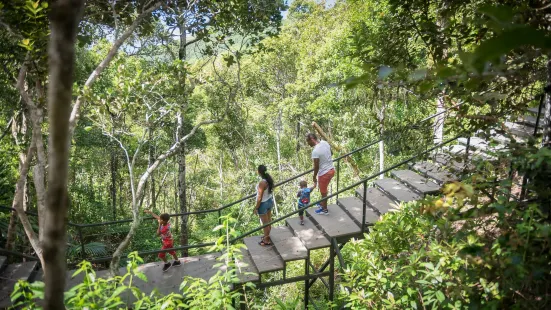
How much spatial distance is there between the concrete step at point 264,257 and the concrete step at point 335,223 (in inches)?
31.0

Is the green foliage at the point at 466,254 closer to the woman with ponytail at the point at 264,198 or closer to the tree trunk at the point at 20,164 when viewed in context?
the woman with ponytail at the point at 264,198

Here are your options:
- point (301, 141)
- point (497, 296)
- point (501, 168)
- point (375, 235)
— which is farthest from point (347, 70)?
point (301, 141)

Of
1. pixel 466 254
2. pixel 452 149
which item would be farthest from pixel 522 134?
pixel 466 254

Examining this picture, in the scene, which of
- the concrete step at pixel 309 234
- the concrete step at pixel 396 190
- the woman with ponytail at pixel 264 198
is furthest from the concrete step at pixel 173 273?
the concrete step at pixel 396 190

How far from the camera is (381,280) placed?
2.93 metres

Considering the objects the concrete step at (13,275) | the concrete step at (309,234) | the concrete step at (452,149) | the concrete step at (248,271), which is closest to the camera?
the concrete step at (452,149)

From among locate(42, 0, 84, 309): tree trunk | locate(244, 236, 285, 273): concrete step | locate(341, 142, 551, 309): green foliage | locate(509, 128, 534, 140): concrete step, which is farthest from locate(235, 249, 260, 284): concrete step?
locate(42, 0, 84, 309): tree trunk

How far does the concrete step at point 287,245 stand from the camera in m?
4.98

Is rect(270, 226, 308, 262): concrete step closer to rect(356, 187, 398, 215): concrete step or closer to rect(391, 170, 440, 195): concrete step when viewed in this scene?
rect(356, 187, 398, 215): concrete step

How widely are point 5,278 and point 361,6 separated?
1003 cm

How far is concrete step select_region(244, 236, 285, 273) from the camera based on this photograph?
4.84 m

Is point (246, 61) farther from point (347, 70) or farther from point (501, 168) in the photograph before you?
point (501, 168)

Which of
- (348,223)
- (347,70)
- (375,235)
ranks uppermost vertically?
(347,70)

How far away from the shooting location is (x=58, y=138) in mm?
373
